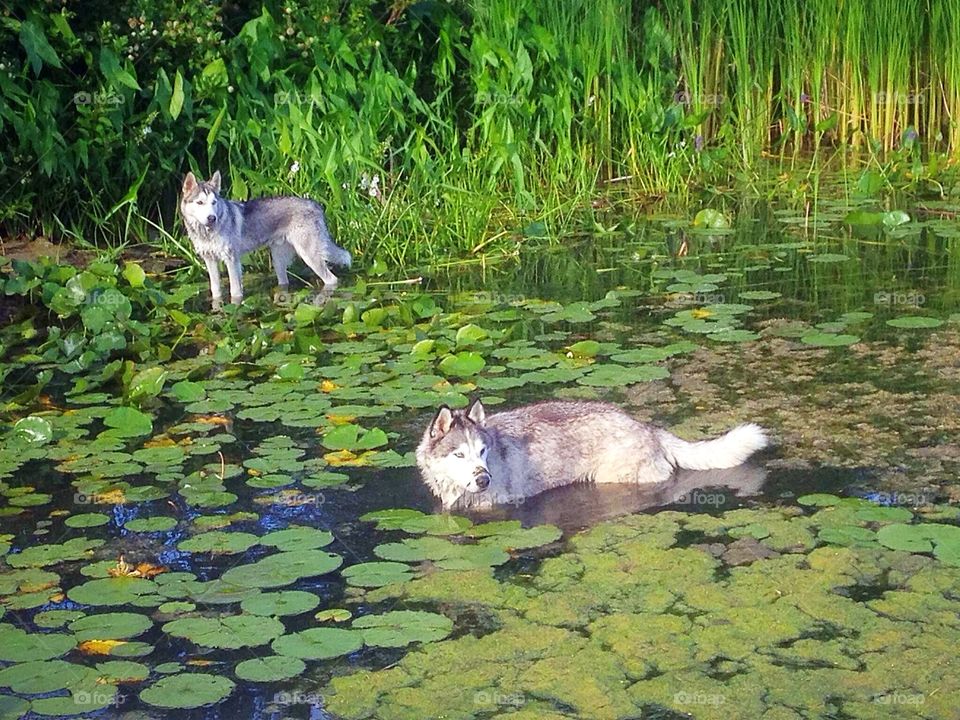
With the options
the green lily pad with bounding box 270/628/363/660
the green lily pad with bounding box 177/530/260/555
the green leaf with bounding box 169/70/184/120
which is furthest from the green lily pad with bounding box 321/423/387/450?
the green leaf with bounding box 169/70/184/120

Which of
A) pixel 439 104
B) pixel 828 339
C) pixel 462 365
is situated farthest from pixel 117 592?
pixel 439 104

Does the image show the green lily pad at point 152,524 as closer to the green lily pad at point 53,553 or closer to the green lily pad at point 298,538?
the green lily pad at point 53,553

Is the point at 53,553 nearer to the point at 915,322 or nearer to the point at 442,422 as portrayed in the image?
the point at 442,422

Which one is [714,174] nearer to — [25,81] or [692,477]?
[25,81]

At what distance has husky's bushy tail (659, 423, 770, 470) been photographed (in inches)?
253

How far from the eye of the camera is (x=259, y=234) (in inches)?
390

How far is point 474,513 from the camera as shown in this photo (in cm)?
620

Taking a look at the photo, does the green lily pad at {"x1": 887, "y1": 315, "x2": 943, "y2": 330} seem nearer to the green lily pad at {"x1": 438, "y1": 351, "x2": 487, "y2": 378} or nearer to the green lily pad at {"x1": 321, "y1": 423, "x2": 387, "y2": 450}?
the green lily pad at {"x1": 438, "y1": 351, "x2": 487, "y2": 378}

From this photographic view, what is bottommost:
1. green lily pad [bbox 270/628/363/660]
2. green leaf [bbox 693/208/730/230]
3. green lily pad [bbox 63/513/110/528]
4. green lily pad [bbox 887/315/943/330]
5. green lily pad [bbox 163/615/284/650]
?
green lily pad [bbox 270/628/363/660]

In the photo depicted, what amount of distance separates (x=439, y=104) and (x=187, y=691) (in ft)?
25.3

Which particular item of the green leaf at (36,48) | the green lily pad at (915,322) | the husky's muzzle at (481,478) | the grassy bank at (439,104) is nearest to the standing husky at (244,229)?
the grassy bank at (439,104)

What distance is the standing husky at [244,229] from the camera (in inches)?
382

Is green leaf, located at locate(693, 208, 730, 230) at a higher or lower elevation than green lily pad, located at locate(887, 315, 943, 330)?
higher

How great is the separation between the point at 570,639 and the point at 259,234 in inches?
219
